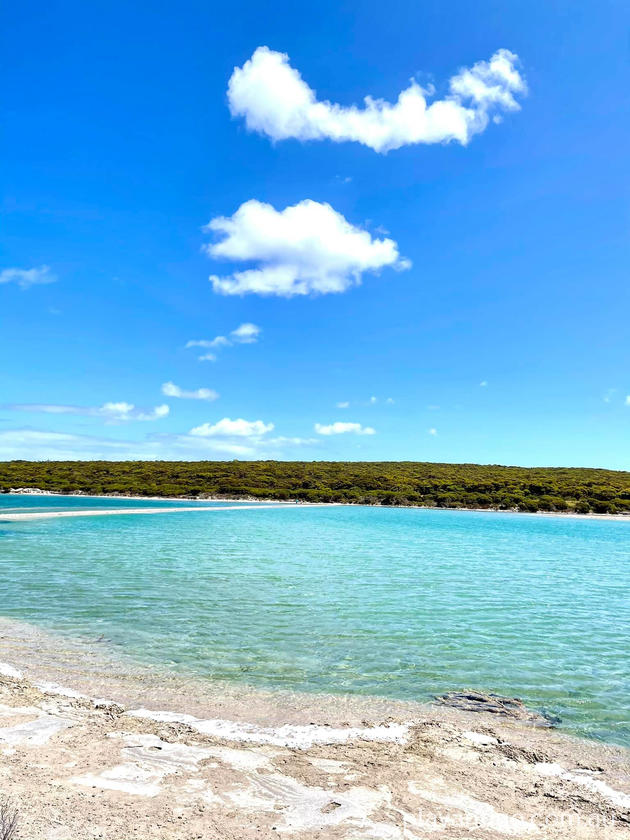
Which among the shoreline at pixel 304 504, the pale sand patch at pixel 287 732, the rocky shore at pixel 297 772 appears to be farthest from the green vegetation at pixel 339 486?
the pale sand patch at pixel 287 732

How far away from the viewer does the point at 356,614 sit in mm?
13625

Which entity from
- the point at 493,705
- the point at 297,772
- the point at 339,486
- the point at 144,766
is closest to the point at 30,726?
the point at 144,766

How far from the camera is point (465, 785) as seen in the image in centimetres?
584

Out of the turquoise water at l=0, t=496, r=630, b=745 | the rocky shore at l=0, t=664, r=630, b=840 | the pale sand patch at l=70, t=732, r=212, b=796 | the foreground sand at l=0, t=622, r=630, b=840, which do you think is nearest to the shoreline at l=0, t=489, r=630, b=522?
the turquoise water at l=0, t=496, r=630, b=745

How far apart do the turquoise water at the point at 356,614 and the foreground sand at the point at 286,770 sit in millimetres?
1058

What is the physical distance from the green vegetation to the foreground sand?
79.9m

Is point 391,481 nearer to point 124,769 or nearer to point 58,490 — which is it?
point 58,490

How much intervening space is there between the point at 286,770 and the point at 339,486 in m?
102

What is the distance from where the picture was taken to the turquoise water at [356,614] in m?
9.20

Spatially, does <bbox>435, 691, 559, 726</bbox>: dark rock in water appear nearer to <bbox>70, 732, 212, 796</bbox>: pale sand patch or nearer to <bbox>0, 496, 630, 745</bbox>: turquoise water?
<bbox>0, 496, 630, 745</bbox>: turquoise water

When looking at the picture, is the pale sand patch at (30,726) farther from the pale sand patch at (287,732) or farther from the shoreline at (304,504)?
the shoreline at (304,504)

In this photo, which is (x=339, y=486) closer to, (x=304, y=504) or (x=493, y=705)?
(x=304, y=504)

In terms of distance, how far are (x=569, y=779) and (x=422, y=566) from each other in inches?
638

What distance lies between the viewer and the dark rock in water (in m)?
7.77
